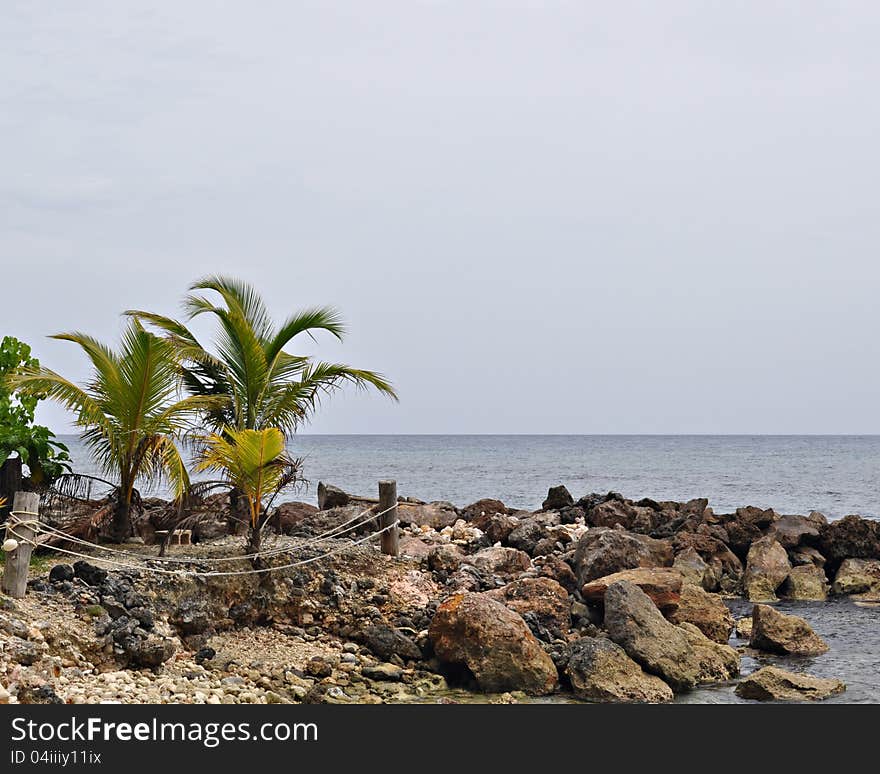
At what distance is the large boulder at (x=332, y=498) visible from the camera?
18.8 metres

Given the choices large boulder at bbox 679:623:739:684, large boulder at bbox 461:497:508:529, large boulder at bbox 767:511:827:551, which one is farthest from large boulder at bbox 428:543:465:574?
large boulder at bbox 767:511:827:551

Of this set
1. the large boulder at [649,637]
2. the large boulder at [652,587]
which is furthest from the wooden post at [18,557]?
the large boulder at [652,587]

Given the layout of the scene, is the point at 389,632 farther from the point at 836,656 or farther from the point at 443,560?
the point at 836,656

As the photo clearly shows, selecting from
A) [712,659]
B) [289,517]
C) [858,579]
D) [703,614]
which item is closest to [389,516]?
[289,517]

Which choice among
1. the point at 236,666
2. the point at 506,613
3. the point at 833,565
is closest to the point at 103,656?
the point at 236,666

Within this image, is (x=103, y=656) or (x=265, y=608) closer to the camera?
(x=103, y=656)

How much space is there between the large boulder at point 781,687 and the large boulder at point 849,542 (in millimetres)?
8833

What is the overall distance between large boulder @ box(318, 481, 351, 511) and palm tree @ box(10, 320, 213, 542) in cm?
545

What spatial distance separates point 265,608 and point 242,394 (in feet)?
12.7

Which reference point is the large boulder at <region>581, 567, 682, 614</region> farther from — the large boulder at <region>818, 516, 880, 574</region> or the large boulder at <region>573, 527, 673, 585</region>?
the large boulder at <region>818, 516, 880, 574</region>

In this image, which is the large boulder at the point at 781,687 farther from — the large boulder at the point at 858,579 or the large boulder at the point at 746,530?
the large boulder at the point at 746,530

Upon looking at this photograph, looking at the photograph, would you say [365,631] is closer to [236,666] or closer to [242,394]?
[236,666]

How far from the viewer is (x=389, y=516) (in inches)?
568
